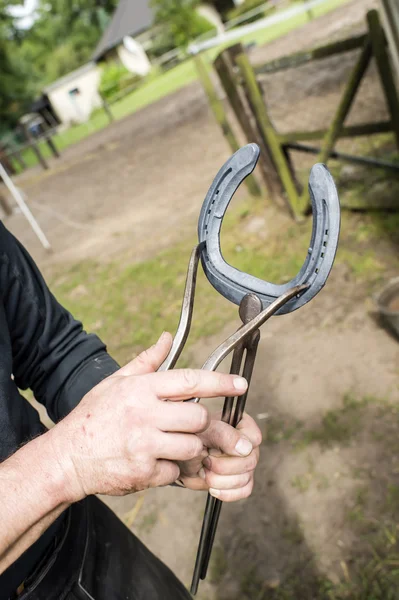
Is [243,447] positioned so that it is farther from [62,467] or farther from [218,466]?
[62,467]

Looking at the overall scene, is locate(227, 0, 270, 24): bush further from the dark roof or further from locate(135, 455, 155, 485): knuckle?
locate(135, 455, 155, 485): knuckle

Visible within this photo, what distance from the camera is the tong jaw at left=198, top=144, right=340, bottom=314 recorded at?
3.24ft

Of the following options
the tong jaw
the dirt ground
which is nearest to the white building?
the dirt ground

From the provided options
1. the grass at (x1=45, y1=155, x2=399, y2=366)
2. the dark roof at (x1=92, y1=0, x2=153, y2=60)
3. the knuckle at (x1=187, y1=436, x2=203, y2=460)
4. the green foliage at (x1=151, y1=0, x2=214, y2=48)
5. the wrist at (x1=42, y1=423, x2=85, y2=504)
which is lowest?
the grass at (x1=45, y1=155, x2=399, y2=366)

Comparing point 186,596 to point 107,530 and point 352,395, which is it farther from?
point 352,395

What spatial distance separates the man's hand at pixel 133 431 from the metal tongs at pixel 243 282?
0.08m

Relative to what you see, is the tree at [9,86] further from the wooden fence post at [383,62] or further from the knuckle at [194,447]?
the knuckle at [194,447]

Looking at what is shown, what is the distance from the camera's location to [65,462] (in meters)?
0.91

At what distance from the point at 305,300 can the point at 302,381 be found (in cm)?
232

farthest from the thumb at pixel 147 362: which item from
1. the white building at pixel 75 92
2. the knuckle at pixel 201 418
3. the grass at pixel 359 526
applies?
the white building at pixel 75 92

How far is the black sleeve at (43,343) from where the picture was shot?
137 cm

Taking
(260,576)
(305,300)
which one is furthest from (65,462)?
(260,576)

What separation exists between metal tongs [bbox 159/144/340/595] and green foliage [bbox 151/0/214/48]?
39.2 meters

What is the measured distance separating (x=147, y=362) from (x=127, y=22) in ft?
165
